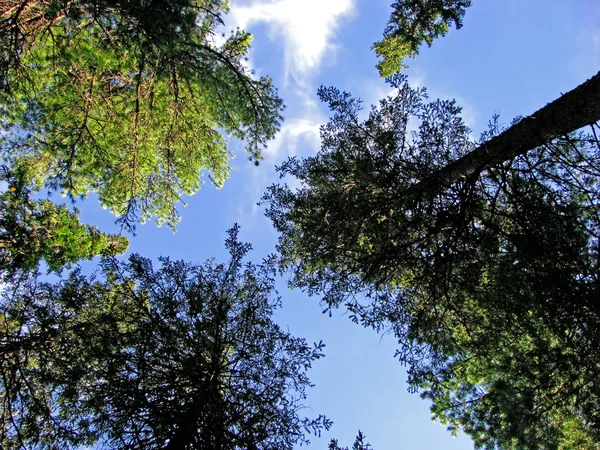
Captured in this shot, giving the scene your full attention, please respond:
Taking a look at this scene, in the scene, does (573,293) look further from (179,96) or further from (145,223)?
(145,223)

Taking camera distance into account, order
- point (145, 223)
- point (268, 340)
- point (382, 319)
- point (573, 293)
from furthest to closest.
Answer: point (145, 223), point (382, 319), point (268, 340), point (573, 293)

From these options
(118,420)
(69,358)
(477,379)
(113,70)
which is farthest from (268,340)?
(113,70)

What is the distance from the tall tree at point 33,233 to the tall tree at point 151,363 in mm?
4366

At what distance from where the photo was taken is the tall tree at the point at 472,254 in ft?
18.2

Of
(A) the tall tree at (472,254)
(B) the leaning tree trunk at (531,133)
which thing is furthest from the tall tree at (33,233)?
(B) the leaning tree trunk at (531,133)

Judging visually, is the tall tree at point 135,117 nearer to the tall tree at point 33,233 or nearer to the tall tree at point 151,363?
the tall tree at point 33,233

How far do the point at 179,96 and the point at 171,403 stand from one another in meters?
10.3

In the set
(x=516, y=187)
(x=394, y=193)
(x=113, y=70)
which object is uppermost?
(x=113, y=70)

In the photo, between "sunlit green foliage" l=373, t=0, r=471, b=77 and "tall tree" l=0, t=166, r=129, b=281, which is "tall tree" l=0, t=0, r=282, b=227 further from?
"sunlit green foliage" l=373, t=0, r=471, b=77

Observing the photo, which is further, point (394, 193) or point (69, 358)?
point (394, 193)

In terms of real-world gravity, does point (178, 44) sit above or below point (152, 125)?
below

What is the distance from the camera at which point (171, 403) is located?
17.7ft

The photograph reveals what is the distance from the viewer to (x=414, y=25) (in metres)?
9.51

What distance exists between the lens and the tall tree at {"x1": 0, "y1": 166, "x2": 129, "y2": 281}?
34.8 feet
